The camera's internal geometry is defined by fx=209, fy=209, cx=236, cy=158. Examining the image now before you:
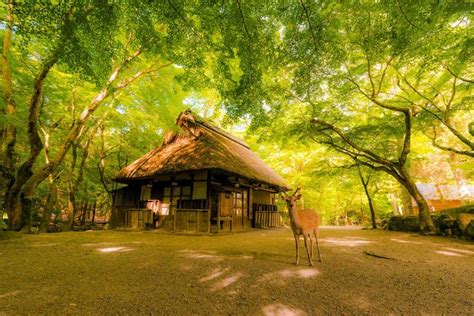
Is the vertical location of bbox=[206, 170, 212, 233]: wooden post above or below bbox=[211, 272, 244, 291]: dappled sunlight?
above

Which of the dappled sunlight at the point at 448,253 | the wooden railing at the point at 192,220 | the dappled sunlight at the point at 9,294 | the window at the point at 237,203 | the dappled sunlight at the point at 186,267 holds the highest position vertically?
the window at the point at 237,203

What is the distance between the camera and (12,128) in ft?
25.6

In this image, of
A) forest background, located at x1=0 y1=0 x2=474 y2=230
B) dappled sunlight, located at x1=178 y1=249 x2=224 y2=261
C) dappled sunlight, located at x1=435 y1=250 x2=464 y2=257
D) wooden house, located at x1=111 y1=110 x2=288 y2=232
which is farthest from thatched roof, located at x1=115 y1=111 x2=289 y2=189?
dappled sunlight, located at x1=435 y1=250 x2=464 y2=257

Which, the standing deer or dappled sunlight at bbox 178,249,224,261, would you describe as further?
dappled sunlight at bbox 178,249,224,261

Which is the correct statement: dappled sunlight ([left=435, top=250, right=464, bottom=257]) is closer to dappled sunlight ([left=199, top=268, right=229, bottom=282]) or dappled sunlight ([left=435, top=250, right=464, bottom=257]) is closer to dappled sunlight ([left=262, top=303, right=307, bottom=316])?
dappled sunlight ([left=262, top=303, right=307, bottom=316])

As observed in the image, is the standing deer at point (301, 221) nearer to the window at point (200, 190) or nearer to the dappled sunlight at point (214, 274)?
the dappled sunlight at point (214, 274)

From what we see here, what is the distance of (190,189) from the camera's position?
10.6 metres

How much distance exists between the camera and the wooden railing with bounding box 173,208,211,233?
29.6 ft

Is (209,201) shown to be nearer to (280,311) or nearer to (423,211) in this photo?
(280,311)

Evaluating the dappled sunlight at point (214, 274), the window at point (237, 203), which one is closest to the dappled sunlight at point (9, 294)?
the dappled sunlight at point (214, 274)

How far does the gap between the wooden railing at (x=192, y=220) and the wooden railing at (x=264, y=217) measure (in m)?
4.62

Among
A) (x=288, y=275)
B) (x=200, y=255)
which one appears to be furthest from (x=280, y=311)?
(x=200, y=255)

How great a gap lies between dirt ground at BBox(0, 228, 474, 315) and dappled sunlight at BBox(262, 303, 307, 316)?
0.04 feet

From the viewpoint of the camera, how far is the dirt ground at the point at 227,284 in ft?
7.60
